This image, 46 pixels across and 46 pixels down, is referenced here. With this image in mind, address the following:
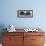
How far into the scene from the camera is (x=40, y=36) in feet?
11.7

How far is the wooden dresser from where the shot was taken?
355cm

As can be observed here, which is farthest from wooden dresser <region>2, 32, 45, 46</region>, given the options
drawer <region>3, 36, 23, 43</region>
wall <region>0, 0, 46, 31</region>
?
wall <region>0, 0, 46, 31</region>

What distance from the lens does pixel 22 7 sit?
401cm

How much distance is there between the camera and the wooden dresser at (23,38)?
11.6 feet

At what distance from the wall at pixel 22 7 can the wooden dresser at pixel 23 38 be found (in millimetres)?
558

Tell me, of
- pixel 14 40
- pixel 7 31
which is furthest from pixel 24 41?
pixel 7 31

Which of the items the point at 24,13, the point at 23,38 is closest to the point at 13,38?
the point at 23,38

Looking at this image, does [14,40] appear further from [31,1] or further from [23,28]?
[31,1]

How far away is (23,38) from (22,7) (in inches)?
40.7

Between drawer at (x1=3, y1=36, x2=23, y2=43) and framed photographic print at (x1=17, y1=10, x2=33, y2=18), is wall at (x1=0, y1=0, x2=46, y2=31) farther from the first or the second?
drawer at (x1=3, y1=36, x2=23, y2=43)

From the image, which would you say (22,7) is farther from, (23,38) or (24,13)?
(23,38)

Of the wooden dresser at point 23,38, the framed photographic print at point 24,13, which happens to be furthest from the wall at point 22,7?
the wooden dresser at point 23,38

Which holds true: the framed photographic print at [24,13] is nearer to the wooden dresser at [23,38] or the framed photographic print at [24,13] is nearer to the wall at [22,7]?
the wall at [22,7]

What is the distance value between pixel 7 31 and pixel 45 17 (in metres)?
1.31
